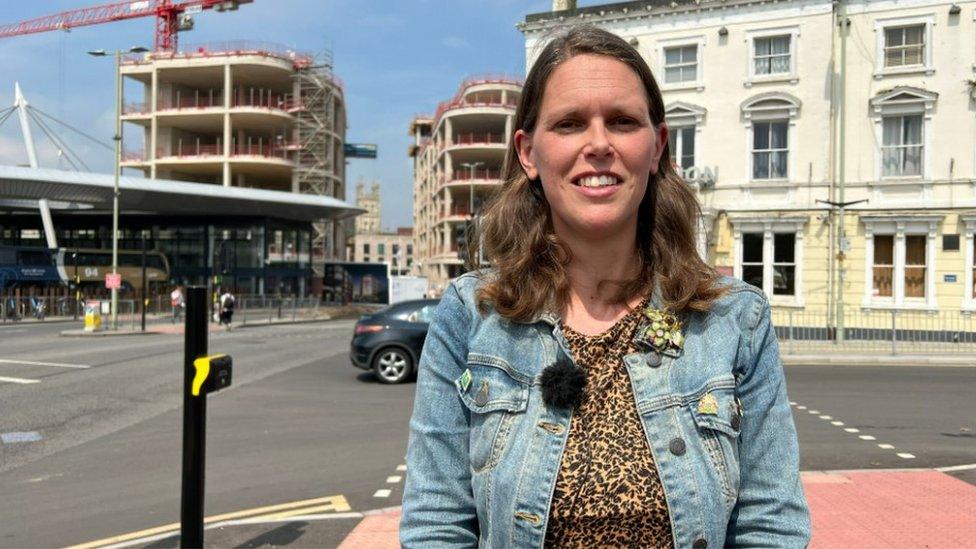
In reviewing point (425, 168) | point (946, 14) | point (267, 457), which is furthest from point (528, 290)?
point (425, 168)

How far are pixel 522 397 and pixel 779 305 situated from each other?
24771mm

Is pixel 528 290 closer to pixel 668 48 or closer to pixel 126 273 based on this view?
pixel 668 48

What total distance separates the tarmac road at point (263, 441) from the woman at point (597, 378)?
4042 mm

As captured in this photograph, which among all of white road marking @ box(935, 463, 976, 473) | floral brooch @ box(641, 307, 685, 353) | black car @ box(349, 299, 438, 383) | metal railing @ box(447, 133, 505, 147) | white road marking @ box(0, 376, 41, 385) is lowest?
white road marking @ box(0, 376, 41, 385)

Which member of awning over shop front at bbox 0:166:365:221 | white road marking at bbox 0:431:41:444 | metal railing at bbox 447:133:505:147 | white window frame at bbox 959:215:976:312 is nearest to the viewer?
white road marking at bbox 0:431:41:444

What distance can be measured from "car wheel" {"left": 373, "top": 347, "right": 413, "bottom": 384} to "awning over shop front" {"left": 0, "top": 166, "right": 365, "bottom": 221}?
109 ft

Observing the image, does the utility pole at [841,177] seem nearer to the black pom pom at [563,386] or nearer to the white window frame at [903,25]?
the white window frame at [903,25]

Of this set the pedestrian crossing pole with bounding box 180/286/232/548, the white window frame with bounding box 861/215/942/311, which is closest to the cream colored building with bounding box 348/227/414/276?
the white window frame with bounding box 861/215/942/311

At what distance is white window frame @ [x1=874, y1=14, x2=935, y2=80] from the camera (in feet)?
74.3

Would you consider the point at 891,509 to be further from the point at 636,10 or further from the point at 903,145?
the point at 636,10

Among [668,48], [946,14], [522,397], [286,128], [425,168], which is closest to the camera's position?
[522,397]

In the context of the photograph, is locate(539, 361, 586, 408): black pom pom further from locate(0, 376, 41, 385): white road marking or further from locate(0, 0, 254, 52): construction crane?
locate(0, 0, 254, 52): construction crane

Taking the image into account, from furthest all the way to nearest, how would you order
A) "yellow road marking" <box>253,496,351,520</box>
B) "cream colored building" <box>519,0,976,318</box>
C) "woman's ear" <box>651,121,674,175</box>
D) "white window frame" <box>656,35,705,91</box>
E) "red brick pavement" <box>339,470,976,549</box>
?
1. "white window frame" <box>656,35,705,91</box>
2. "cream colored building" <box>519,0,976,318</box>
3. "yellow road marking" <box>253,496,351,520</box>
4. "red brick pavement" <box>339,470,976,549</box>
5. "woman's ear" <box>651,121,674,175</box>

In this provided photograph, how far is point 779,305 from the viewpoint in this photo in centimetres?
2436
